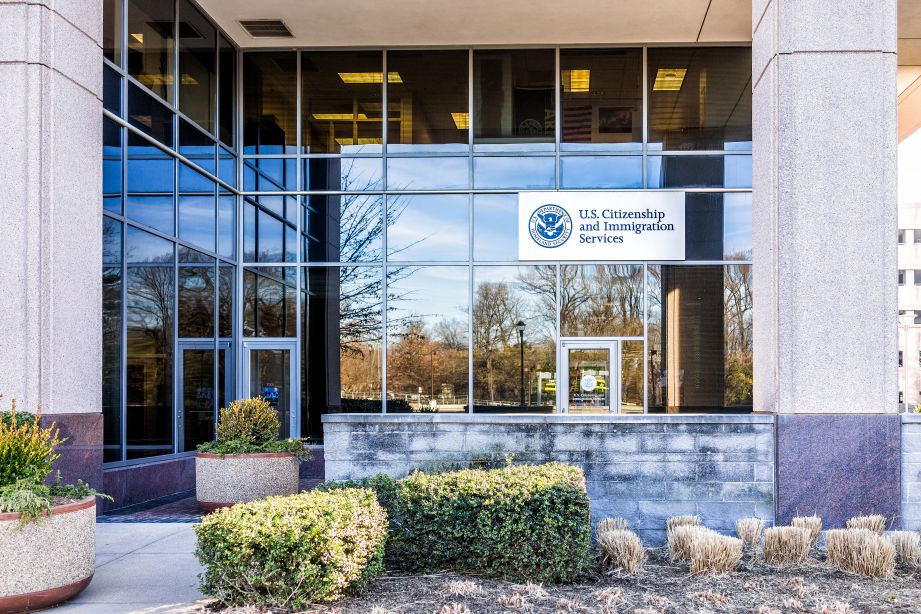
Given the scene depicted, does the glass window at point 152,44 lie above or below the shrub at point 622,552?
above

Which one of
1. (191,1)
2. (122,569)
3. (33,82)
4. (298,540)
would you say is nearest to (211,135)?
(191,1)

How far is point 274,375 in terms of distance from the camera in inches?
630

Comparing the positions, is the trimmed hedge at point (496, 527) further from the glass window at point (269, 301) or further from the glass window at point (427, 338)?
the glass window at point (269, 301)

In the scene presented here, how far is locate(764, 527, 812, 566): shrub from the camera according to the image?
736 centimetres

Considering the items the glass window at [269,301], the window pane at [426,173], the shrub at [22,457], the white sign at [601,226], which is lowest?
the shrub at [22,457]

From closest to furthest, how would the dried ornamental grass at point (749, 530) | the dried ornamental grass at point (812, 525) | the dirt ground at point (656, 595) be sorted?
the dirt ground at point (656, 595) < the dried ornamental grass at point (749, 530) < the dried ornamental grass at point (812, 525)

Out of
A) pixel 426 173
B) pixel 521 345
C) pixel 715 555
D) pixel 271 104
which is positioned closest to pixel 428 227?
pixel 426 173

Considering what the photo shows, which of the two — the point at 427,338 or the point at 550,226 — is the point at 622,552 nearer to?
the point at 427,338

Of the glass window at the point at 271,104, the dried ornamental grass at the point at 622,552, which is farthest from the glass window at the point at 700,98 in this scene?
the dried ornamental grass at the point at 622,552

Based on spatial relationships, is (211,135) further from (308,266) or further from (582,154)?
(582,154)

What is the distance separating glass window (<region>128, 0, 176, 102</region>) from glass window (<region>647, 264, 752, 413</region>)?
9.07m

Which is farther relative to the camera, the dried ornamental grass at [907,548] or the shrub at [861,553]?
the dried ornamental grass at [907,548]

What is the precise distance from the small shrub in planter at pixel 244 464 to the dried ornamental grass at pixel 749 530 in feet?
18.1

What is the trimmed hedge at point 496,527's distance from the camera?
6.62 m
